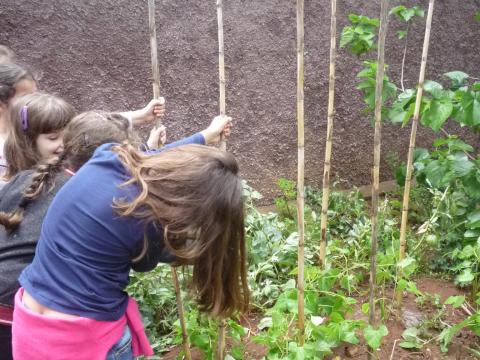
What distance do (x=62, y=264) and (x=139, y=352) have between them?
379mm

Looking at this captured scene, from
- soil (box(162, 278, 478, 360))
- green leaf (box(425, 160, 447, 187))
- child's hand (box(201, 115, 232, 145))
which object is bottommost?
soil (box(162, 278, 478, 360))

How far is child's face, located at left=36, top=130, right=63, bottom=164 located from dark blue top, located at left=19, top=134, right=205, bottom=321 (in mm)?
412

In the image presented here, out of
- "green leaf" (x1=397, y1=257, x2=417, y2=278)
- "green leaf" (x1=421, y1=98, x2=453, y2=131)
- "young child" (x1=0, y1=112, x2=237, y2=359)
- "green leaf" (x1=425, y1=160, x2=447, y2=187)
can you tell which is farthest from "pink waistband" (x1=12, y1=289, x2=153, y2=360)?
"green leaf" (x1=425, y1=160, x2=447, y2=187)

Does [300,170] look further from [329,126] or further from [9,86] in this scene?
[9,86]

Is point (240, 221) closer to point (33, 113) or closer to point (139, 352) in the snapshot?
→ point (139, 352)

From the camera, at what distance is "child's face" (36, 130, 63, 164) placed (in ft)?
4.72

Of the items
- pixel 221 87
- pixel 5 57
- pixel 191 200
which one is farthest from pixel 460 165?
pixel 5 57

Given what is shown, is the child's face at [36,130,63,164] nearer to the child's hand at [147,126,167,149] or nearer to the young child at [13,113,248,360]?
the child's hand at [147,126,167,149]

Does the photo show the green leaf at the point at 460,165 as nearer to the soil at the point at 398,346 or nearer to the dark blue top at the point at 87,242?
the soil at the point at 398,346

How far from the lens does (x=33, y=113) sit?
55.4 inches

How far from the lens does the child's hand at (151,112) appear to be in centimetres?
145

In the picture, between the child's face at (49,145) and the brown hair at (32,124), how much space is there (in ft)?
0.04

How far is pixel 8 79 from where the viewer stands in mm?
1660

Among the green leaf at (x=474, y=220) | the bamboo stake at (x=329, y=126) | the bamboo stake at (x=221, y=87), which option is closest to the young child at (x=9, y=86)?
the bamboo stake at (x=221, y=87)
